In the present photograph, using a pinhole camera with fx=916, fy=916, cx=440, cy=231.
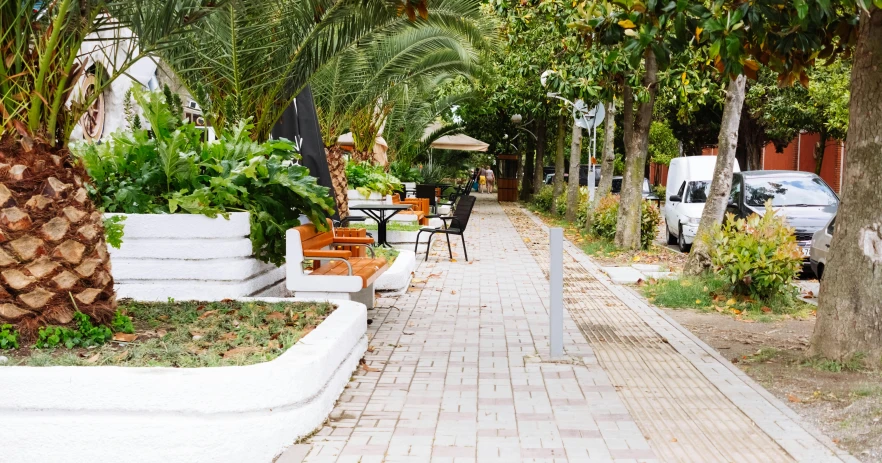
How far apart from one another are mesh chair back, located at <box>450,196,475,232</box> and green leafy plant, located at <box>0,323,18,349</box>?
985 centimetres

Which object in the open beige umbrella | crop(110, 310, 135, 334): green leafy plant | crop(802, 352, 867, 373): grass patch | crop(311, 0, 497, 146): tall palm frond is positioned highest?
crop(311, 0, 497, 146): tall palm frond

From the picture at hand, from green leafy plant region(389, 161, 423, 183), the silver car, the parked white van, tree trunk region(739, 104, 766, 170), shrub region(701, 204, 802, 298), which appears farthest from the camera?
tree trunk region(739, 104, 766, 170)

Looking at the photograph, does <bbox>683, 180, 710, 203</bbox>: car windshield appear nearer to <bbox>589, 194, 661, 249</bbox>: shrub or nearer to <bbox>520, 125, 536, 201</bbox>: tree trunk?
<bbox>589, 194, 661, 249</bbox>: shrub

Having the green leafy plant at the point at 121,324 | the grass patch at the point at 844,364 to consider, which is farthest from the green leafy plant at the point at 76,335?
the grass patch at the point at 844,364

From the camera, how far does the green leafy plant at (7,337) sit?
507cm

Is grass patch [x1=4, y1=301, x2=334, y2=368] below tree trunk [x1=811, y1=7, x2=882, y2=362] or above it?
below

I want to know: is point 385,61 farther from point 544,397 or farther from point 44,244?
point 44,244

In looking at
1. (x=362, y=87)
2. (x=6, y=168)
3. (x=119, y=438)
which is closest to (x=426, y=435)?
(x=119, y=438)

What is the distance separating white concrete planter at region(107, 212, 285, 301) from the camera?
23.8ft

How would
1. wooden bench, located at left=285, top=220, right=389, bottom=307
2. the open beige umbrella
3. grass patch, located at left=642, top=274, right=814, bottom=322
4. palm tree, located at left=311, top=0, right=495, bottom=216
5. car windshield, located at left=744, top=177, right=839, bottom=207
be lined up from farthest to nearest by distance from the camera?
the open beige umbrella
car windshield, located at left=744, top=177, right=839, bottom=207
palm tree, located at left=311, top=0, right=495, bottom=216
grass patch, located at left=642, top=274, right=814, bottom=322
wooden bench, located at left=285, top=220, right=389, bottom=307

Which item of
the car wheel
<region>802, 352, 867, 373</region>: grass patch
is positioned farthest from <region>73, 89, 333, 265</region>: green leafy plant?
the car wheel

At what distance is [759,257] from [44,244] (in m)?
7.48

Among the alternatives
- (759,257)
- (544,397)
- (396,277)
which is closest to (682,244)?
(759,257)

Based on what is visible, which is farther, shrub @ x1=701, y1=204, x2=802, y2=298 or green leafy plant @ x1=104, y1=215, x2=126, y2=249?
shrub @ x1=701, y1=204, x2=802, y2=298
